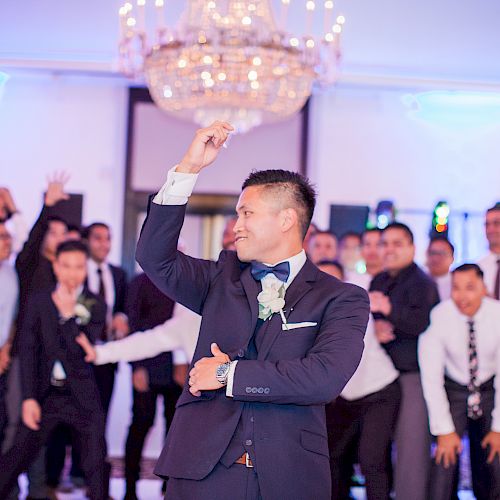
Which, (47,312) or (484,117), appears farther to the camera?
(484,117)

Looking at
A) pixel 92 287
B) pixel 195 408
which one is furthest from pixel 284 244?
pixel 92 287

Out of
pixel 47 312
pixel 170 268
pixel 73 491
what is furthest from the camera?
pixel 73 491

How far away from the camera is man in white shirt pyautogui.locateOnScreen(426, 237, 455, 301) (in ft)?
20.1

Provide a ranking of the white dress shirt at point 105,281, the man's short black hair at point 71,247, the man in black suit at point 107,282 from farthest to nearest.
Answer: the white dress shirt at point 105,281
the man in black suit at point 107,282
the man's short black hair at point 71,247

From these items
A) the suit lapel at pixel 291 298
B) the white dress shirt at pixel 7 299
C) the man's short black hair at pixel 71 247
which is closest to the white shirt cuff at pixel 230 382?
the suit lapel at pixel 291 298

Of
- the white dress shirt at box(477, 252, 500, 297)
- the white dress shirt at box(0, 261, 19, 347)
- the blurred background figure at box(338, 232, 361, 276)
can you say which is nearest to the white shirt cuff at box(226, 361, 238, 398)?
the white dress shirt at box(0, 261, 19, 347)

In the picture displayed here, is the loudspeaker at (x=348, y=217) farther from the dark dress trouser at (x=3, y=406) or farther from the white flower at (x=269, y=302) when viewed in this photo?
the white flower at (x=269, y=302)

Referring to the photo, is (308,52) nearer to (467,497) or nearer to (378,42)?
(378,42)

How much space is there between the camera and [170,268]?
248cm

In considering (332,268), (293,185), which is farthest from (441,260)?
(293,185)

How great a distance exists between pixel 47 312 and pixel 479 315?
236 cm

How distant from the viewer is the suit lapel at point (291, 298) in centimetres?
246

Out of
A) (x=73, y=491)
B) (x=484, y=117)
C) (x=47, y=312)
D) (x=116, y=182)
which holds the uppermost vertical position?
(x=484, y=117)

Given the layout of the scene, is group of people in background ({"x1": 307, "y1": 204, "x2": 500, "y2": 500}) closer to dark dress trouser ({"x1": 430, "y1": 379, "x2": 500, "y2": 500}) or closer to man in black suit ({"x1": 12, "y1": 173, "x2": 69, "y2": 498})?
dark dress trouser ({"x1": 430, "y1": 379, "x2": 500, "y2": 500})
